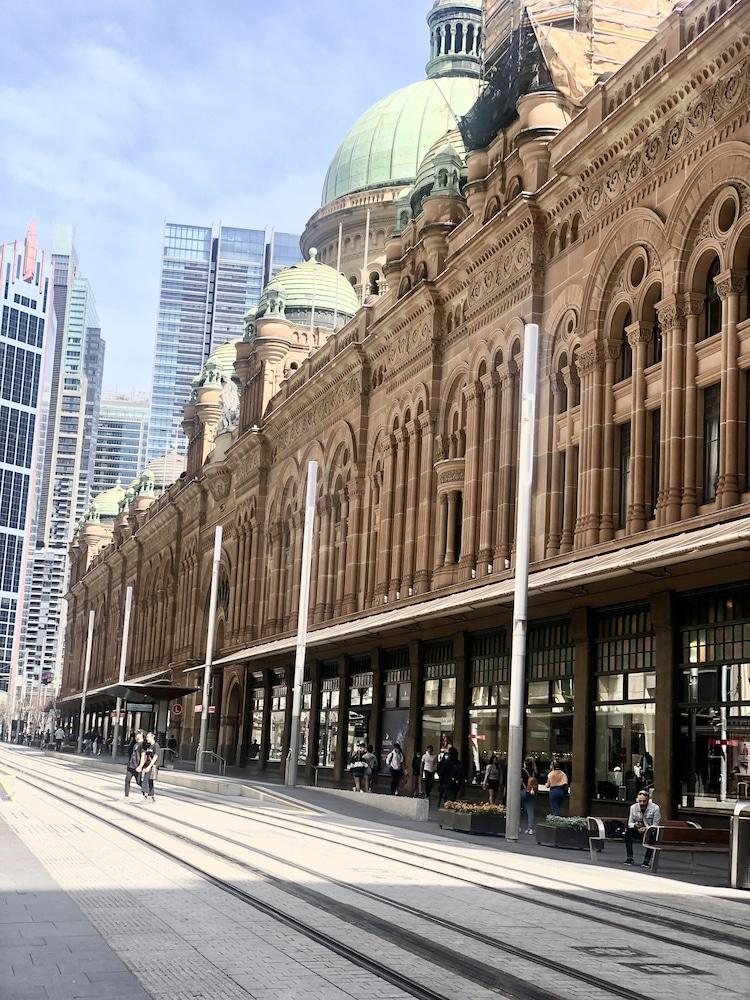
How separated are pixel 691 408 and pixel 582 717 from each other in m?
8.02

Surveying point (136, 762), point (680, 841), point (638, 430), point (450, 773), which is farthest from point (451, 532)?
point (680, 841)

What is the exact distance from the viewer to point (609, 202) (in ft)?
117

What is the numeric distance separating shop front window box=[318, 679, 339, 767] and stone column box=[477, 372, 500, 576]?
14.6 metres

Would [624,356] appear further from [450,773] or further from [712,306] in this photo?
[450,773]

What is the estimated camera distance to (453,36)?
102 m

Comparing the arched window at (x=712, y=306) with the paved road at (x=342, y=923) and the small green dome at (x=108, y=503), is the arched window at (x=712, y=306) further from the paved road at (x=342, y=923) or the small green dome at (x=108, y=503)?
the small green dome at (x=108, y=503)

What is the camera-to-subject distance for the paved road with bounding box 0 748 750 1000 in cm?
1096

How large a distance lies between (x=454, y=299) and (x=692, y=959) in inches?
1407

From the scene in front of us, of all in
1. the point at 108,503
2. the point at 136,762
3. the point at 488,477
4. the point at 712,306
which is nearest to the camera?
the point at 712,306

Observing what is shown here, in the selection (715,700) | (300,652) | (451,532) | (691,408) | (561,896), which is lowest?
(561,896)

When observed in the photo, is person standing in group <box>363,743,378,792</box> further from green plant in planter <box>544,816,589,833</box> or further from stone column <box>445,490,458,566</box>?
green plant in planter <box>544,816,589,833</box>

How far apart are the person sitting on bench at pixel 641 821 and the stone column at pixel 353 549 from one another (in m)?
30.2

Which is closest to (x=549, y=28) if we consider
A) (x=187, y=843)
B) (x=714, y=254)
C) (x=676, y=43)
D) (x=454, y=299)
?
(x=454, y=299)

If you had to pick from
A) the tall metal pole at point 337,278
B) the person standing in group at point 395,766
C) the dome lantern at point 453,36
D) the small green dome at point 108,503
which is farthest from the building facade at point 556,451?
the small green dome at point 108,503
